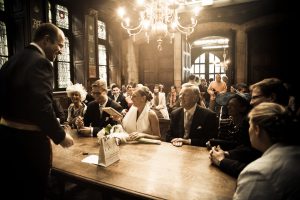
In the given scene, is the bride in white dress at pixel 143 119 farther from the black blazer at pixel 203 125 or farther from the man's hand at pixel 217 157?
the man's hand at pixel 217 157

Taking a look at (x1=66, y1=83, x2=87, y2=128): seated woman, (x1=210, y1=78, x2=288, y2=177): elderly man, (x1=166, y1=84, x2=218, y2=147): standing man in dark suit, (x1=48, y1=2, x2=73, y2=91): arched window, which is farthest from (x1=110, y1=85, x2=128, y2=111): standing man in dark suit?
(x1=210, y1=78, x2=288, y2=177): elderly man

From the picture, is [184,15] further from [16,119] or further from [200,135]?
[16,119]

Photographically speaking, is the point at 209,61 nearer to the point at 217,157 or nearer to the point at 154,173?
the point at 217,157

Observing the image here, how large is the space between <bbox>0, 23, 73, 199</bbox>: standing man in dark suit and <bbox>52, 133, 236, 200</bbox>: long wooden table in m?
0.24

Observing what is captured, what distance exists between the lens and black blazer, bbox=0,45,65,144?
151cm

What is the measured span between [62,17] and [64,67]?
1393 mm

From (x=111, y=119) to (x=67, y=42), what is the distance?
180 inches

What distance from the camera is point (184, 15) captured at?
8.55 m

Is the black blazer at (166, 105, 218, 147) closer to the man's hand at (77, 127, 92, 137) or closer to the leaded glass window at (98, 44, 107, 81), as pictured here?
the man's hand at (77, 127, 92, 137)

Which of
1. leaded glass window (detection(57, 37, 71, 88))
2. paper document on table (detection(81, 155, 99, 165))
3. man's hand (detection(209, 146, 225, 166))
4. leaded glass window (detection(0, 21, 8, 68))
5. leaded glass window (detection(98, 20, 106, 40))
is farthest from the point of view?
leaded glass window (detection(98, 20, 106, 40))

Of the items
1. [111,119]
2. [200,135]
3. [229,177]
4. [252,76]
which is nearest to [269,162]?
[229,177]

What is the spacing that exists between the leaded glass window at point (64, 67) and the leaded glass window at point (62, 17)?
393 millimetres

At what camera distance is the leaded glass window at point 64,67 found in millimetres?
6516

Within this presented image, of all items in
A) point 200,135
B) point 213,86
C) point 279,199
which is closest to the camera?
point 279,199
